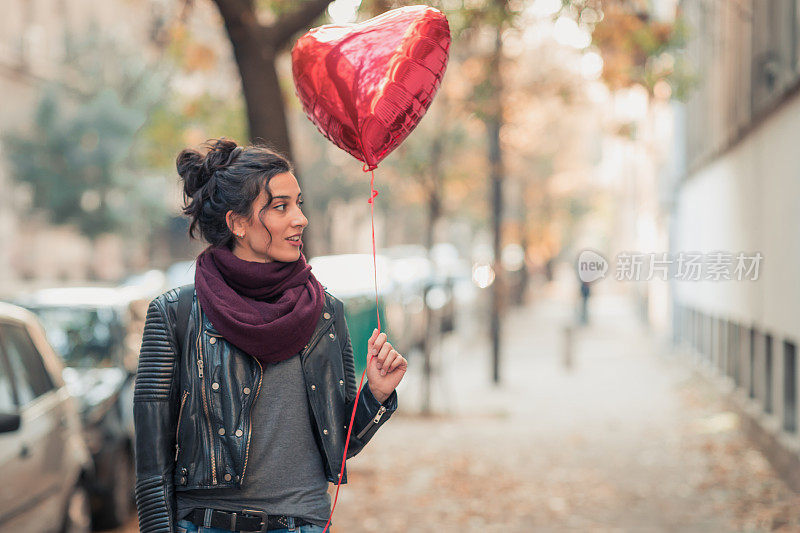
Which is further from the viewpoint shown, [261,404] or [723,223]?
[723,223]

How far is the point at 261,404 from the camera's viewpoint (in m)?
2.70

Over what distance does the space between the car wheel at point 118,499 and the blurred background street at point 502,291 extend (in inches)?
0.9

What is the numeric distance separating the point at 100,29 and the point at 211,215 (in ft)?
104

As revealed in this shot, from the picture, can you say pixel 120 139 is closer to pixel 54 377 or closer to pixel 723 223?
pixel 723 223

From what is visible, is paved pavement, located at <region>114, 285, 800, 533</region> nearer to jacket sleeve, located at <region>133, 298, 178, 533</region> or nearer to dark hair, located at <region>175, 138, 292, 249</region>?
jacket sleeve, located at <region>133, 298, 178, 533</region>

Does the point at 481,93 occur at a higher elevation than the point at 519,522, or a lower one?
higher

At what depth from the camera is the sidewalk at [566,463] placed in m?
7.91

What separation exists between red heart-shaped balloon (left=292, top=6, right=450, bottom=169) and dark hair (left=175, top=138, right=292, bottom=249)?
0.49 m

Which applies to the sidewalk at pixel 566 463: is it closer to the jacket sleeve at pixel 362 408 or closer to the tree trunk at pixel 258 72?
the tree trunk at pixel 258 72

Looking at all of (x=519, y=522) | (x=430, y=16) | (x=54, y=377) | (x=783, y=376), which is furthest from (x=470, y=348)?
(x=430, y=16)

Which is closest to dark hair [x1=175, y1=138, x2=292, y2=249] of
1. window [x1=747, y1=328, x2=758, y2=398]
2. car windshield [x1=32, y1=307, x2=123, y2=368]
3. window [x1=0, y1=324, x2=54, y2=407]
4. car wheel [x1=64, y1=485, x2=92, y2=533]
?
window [x1=0, y1=324, x2=54, y2=407]

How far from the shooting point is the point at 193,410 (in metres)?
2.68

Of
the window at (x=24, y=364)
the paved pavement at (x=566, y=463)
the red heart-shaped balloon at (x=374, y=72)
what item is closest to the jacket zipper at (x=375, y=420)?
the red heart-shaped balloon at (x=374, y=72)

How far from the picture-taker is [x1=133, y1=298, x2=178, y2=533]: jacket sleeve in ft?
8.64
